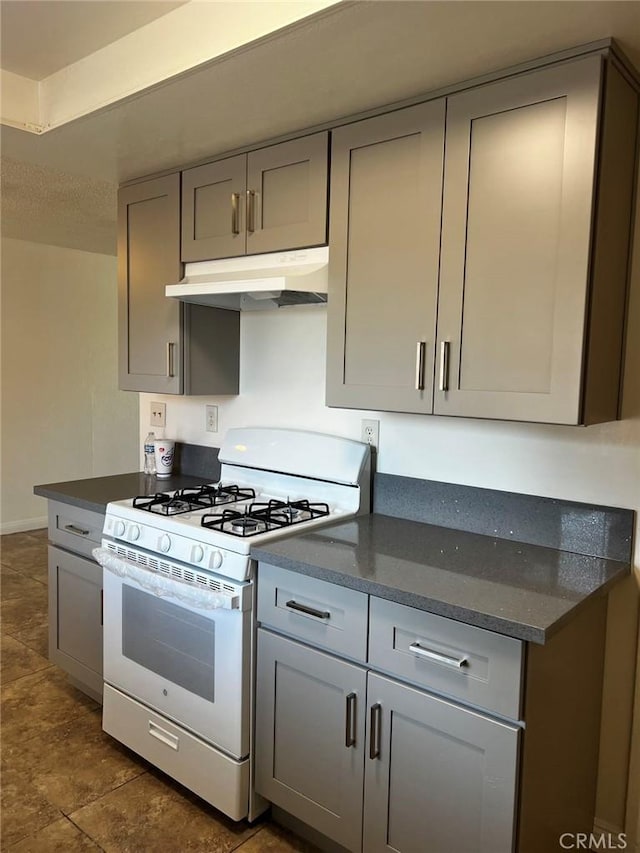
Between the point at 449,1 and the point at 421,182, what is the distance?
0.50 metres

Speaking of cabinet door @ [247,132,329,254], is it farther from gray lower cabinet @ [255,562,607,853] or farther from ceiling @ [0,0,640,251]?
gray lower cabinet @ [255,562,607,853]

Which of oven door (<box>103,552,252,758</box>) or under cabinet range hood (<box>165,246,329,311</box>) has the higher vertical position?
under cabinet range hood (<box>165,246,329,311</box>)

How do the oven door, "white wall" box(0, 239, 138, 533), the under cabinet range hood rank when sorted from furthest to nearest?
1. "white wall" box(0, 239, 138, 533)
2. the under cabinet range hood
3. the oven door

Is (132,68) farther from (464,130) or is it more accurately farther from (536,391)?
(536,391)

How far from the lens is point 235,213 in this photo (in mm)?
2346

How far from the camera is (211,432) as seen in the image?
3.00 metres

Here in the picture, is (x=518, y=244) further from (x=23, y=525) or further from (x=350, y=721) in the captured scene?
(x=23, y=525)

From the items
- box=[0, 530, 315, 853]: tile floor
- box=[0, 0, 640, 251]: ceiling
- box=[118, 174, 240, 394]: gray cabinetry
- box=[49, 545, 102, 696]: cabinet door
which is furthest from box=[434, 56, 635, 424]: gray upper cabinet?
box=[49, 545, 102, 696]: cabinet door

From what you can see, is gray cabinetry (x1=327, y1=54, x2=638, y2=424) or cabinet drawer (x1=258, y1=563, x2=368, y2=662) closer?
gray cabinetry (x1=327, y1=54, x2=638, y2=424)

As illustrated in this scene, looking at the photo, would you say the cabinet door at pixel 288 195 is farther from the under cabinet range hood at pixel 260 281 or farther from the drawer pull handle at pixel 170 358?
the drawer pull handle at pixel 170 358

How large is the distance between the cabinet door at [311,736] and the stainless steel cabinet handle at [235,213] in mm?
1436

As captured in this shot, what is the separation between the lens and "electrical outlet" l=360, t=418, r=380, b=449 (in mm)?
2340

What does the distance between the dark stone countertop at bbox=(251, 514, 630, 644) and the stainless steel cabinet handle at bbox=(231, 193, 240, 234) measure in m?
1.16

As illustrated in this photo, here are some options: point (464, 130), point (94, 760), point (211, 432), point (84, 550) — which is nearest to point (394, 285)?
point (464, 130)
